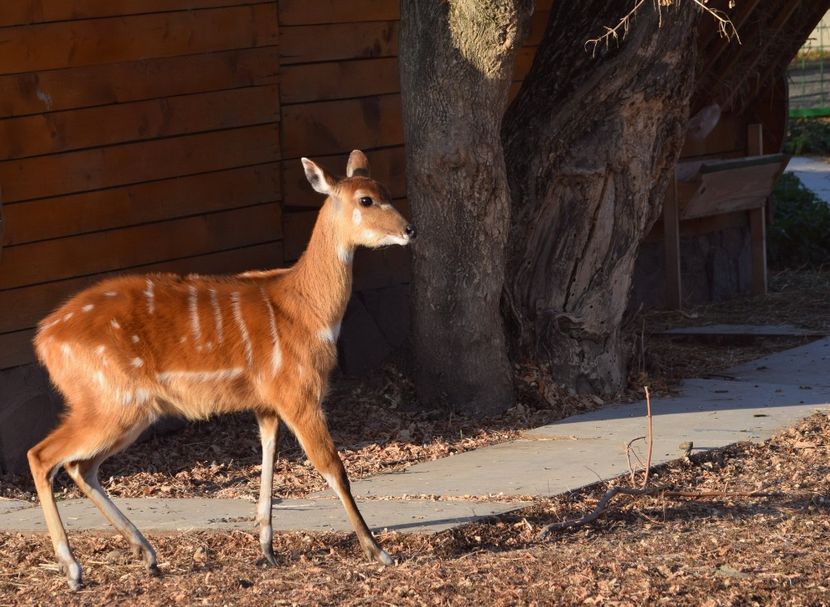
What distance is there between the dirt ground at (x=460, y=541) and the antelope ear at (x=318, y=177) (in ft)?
5.32

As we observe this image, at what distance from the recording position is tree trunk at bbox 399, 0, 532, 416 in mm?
8023

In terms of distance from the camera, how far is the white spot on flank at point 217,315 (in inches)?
246

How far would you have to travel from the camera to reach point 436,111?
320 inches

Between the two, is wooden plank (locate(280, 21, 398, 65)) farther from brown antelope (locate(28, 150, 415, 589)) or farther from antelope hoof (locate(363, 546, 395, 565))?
antelope hoof (locate(363, 546, 395, 565))

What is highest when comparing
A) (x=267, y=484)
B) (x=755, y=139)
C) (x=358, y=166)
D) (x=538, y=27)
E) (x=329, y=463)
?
(x=538, y=27)

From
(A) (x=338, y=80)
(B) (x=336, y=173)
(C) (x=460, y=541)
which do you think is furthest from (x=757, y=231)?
(C) (x=460, y=541)

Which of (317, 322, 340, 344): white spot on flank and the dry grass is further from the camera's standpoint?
(317, 322, 340, 344): white spot on flank

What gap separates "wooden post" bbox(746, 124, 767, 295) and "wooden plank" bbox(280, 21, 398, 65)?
4397 mm

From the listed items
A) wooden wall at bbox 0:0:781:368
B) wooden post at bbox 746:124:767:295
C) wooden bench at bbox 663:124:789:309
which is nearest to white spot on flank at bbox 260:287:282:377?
wooden wall at bbox 0:0:781:368

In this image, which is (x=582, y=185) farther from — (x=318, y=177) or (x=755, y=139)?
(x=755, y=139)

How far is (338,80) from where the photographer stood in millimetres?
9555

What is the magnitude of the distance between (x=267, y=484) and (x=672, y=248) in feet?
21.7

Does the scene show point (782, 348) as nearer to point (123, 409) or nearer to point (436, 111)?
point (436, 111)

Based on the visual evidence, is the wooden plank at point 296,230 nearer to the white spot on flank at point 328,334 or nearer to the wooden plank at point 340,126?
the wooden plank at point 340,126
